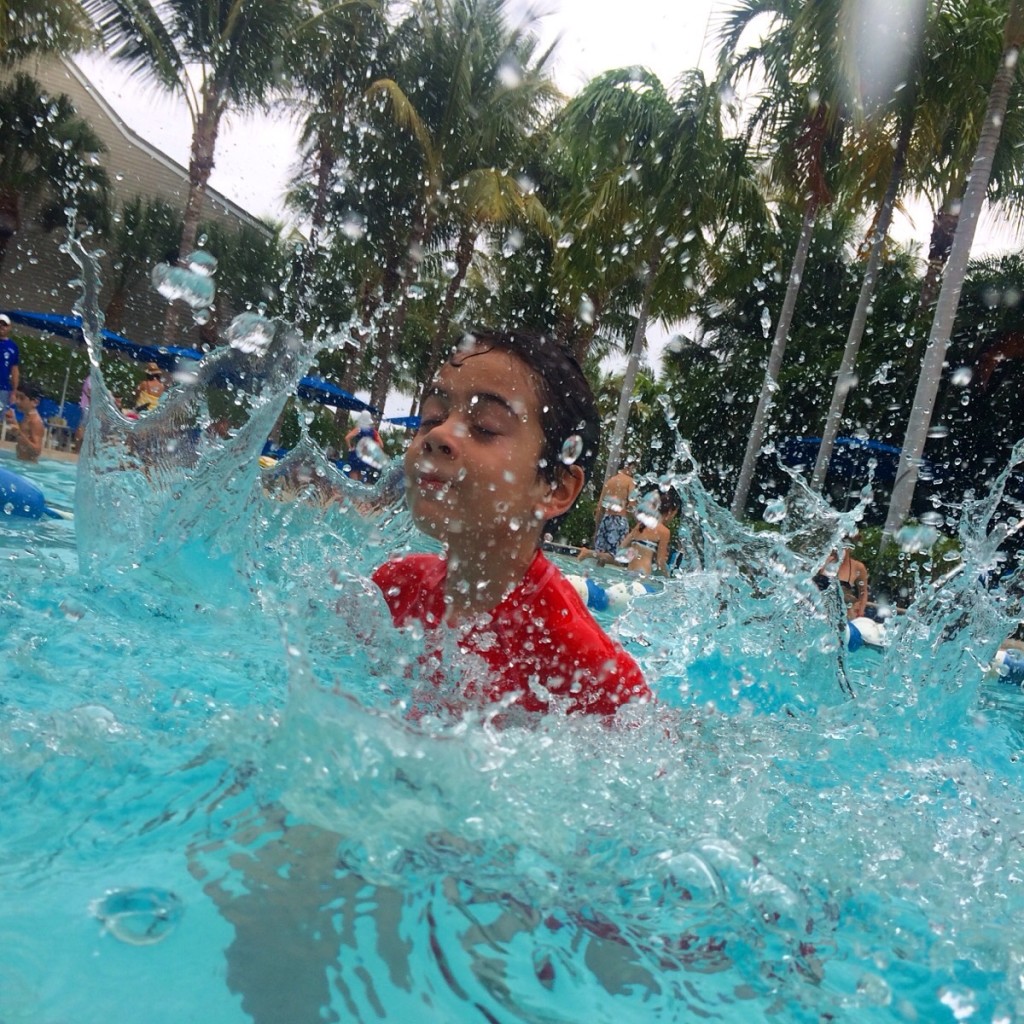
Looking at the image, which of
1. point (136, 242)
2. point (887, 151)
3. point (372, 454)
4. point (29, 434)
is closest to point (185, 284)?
point (372, 454)

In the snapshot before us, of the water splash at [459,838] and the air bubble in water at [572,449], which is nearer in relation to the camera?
the water splash at [459,838]

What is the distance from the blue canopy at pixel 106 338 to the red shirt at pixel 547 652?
14712mm

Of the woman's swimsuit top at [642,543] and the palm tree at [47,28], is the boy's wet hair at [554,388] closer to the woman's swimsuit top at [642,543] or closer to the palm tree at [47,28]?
the woman's swimsuit top at [642,543]

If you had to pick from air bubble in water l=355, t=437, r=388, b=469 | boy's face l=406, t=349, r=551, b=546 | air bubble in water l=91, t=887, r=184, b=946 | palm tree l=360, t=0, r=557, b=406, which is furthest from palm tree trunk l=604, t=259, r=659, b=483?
air bubble in water l=91, t=887, r=184, b=946

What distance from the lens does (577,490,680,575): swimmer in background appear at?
34.9ft

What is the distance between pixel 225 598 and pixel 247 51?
1754 centimetres

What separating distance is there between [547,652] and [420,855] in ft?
2.60

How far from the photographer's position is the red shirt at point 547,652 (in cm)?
219

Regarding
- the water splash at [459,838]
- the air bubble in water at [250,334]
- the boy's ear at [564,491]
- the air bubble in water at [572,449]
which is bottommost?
the water splash at [459,838]

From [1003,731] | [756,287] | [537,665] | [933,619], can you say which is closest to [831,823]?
[537,665]

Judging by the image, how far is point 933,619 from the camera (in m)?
5.48

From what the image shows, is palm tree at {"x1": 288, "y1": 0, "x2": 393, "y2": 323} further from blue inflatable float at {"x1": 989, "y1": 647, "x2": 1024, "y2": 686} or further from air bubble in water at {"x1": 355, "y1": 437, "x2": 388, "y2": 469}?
blue inflatable float at {"x1": 989, "y1": 647, "x2": 1024, "y2": 686}

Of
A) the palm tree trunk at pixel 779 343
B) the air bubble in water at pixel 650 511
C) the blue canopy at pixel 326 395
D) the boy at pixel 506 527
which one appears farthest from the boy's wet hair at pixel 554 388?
the blue canopy at pixel 326 395

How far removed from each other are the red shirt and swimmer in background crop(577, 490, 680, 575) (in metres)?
7.69
